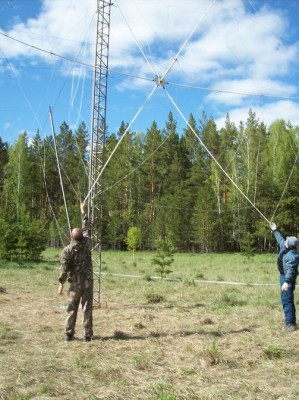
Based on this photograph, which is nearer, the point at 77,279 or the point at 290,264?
the point at 77,279

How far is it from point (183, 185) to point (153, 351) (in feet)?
154

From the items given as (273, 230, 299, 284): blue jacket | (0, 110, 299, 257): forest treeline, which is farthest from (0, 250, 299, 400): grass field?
(0, 110, 299, 257): forest treeline

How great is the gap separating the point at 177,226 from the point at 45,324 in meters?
→ 39.4

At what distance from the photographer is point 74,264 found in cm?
841

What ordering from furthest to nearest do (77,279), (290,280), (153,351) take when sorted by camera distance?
(290,280) < (77,279) < (153,351)

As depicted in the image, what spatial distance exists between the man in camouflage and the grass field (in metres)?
0.32

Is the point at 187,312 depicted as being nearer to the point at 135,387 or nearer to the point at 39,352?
the point at 39,352

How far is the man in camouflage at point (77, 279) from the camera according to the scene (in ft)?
27.0

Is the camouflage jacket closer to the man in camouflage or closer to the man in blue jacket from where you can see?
the man in camouflage

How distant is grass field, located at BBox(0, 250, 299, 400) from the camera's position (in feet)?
18.3

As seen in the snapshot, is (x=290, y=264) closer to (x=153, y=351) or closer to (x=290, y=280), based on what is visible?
(x=290, y=280)

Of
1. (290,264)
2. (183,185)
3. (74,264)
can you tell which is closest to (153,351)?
(74,264)

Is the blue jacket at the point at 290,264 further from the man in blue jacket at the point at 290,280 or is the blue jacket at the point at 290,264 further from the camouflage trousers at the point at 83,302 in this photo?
the camouflage trousers at the point at 83,302

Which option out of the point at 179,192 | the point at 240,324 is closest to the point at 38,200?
the point at 179,192
